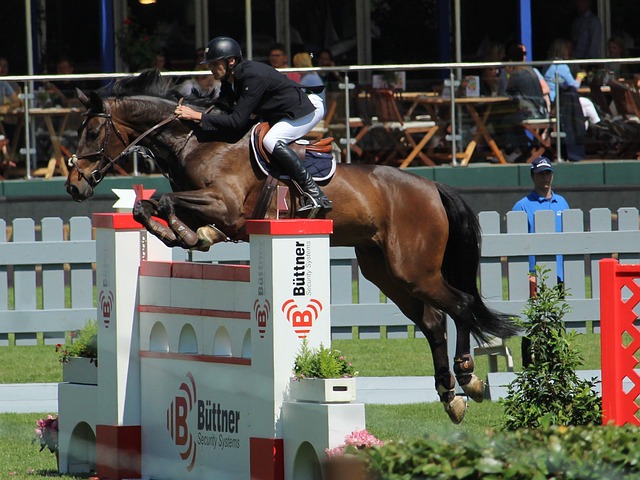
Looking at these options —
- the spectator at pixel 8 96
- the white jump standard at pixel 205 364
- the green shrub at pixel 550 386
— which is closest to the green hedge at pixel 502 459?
the white jump standard at pixel 205 364

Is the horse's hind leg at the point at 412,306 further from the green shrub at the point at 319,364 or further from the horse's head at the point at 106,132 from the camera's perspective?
the green shrub at the point at 319,364

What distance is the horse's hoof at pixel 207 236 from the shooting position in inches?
304

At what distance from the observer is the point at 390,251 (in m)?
8.95

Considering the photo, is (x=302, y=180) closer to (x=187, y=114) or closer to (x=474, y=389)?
(x=187, y=114)

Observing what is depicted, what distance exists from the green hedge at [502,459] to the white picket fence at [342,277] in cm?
745

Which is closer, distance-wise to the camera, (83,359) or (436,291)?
A: (83,359)

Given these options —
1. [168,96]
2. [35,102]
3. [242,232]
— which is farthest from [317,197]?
[35,102]

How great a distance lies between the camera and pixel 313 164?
8.48 metres

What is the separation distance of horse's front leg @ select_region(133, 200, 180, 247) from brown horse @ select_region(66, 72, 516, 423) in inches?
0.4

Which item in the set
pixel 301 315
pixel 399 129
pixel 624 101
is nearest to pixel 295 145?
pixel 301 315

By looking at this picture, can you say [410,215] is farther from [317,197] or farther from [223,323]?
[223,323]

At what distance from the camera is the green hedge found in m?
3.81

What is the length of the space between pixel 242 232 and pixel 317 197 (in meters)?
0.55

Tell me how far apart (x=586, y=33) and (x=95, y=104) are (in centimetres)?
1153
